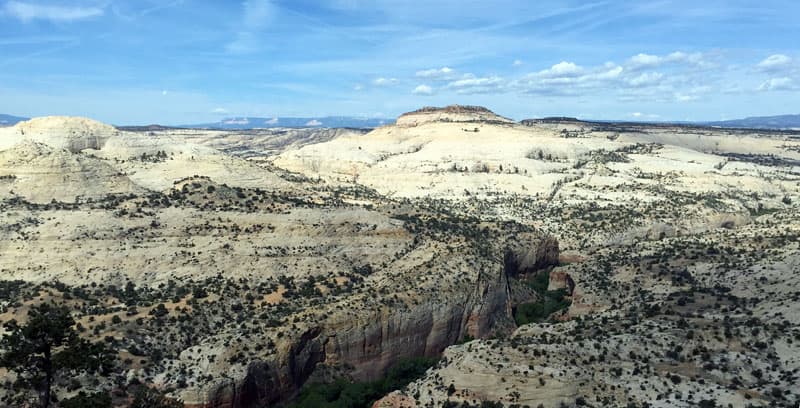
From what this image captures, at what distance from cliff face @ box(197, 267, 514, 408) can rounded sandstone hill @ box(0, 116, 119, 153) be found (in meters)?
49.7

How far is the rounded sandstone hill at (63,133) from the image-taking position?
77750mm

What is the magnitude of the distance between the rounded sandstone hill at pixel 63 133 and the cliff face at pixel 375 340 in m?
49.7

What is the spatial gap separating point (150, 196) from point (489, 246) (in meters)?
29.6

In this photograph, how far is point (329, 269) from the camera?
51750mm

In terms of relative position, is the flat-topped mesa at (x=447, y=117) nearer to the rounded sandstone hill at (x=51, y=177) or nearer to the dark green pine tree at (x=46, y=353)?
the rounded sandstone hill at (x=51, y=177)

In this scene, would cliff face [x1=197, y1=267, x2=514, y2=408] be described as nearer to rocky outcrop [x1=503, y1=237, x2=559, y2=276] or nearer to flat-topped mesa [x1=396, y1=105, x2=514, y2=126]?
rocky outcrop [x1=503, y1=237, x2=559, y2=276]

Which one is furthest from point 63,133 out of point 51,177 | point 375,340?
point 375,340

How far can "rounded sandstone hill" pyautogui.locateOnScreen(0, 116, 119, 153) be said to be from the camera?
77750 millimetres

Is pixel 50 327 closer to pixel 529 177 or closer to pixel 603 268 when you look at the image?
pixel 603 268

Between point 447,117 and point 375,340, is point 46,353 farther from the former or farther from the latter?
point 447,117

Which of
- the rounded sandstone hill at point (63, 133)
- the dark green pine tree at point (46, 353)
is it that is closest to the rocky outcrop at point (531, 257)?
the dark green pine tree at point (46, 353)

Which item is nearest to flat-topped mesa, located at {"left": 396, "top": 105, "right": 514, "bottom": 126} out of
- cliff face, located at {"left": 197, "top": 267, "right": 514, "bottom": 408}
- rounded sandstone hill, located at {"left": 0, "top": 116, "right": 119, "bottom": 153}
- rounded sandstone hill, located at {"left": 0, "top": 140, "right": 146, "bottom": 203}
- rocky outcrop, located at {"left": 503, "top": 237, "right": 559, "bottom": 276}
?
rounded sandstone hill, located at {"left": 0, "top": 116, "right": 119, "bottom": 153}

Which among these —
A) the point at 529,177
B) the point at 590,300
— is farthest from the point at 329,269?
the point at 529,177

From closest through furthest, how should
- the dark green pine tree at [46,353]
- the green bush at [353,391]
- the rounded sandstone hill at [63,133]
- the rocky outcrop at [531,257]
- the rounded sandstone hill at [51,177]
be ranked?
1. the dark green pine tree at [46,353]
2. the green bush at [353,391]
3. the rounded sandstone hill at [51,177]
4. the rocky outcrop at [531,257]
5. the rounded sandstone hill at [63,133]
